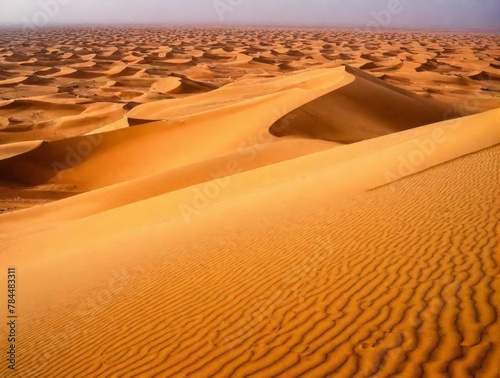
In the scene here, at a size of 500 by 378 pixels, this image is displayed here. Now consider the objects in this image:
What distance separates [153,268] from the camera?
646 cm

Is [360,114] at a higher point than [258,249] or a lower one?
lower

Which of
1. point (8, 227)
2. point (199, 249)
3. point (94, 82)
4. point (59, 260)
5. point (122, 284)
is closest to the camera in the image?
point (122, 284)

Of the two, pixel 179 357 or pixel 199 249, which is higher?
pixel 179 357

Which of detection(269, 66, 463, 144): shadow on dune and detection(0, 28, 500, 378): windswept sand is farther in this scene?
detection(269, 66, 463, 144): shadow on dune

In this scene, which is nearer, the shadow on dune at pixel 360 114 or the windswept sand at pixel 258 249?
the windswept sand at pixel 258 249

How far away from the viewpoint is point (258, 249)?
20.2 feet

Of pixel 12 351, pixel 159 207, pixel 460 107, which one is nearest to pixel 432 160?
pixel 159 207

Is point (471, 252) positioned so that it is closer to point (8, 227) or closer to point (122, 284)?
point (122, 284)

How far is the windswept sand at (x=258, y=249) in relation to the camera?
141 inches

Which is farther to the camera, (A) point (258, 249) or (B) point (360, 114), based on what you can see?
(B) point (360, 114)


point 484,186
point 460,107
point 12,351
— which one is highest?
point 484,186

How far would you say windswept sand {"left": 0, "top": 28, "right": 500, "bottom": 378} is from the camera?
359 cm

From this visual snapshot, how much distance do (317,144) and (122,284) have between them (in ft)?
35.6

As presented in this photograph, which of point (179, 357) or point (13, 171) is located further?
point (13, 171)
